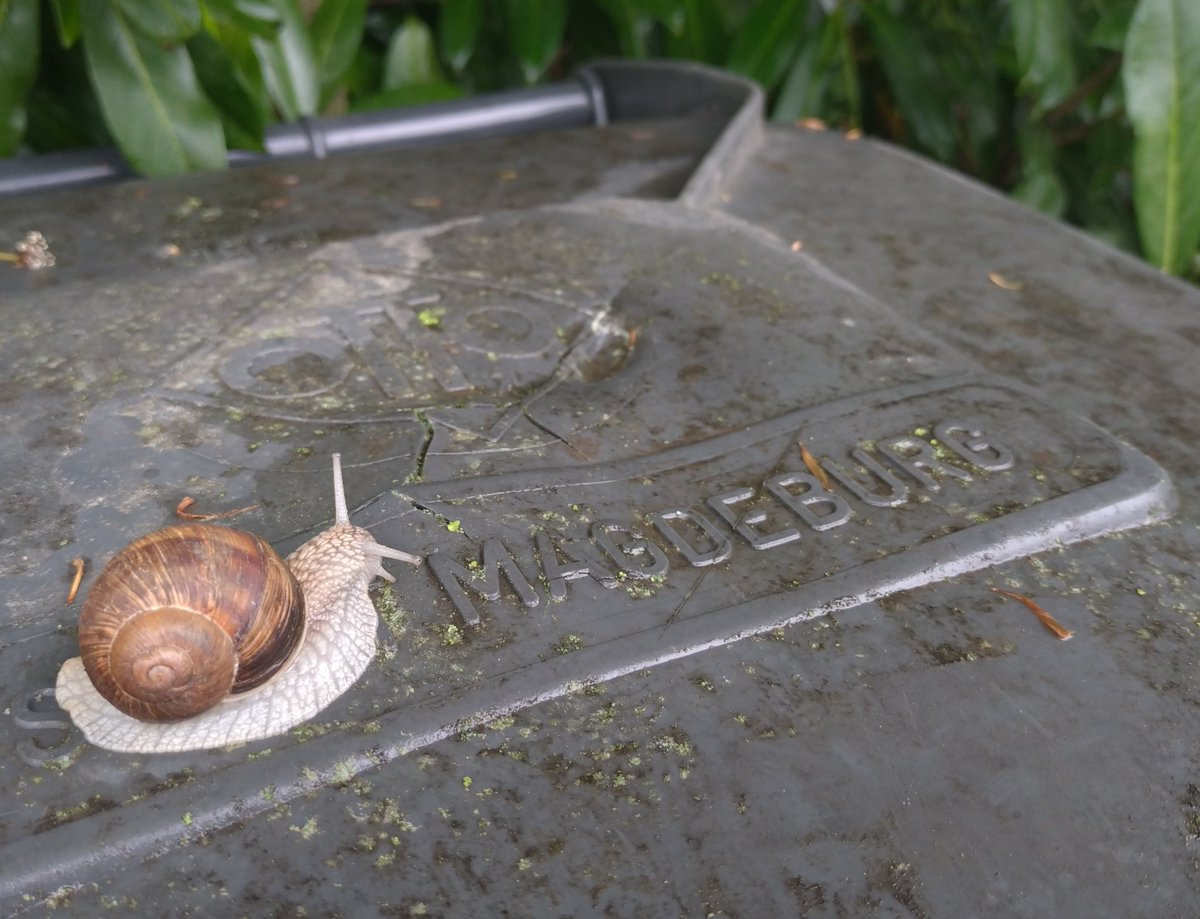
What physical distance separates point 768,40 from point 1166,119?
79cm

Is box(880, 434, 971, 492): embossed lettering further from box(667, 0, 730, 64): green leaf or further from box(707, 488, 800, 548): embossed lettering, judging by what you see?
box(667, 0, 730, 64): green leaf

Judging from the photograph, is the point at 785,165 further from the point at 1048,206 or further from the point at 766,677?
the point at 766,677

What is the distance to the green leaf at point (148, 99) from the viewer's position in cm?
153

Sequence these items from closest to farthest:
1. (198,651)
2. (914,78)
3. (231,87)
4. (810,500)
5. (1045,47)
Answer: (198,651)
(810,500)
(231,87)
(1045,47)
(914,78)

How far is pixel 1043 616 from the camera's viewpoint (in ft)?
2.73

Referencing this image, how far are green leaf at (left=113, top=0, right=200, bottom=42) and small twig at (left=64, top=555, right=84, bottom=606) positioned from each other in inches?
37.1

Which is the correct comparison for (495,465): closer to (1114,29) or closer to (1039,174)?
(1114,29)

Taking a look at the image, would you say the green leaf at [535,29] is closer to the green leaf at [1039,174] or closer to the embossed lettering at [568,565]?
the green leaf at [1039,174]

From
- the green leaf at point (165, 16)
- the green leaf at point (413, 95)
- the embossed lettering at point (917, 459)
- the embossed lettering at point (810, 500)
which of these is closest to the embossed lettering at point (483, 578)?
the embossed lettering at point (810, 500)

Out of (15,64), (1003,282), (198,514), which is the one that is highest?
(15,64)

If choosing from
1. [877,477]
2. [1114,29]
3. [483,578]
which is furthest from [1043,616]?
[1114,29]

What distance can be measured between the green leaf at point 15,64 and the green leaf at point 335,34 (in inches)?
22.9

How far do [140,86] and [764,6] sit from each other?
3.91 feet

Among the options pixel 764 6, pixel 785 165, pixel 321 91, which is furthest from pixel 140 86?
pixel 764 6
